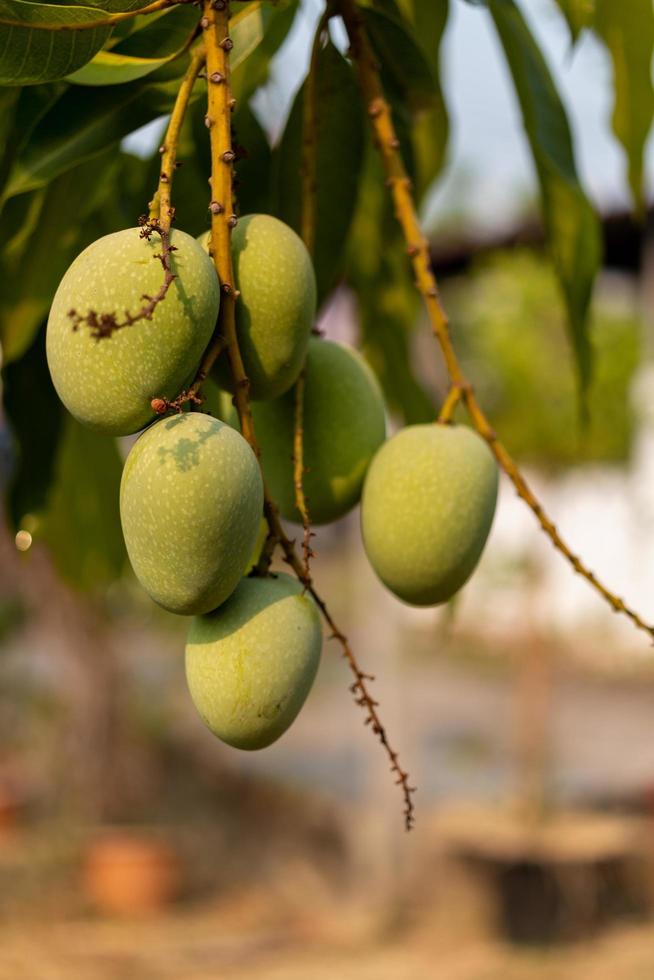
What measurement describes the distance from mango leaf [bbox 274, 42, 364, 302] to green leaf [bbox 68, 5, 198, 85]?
145 millimetres

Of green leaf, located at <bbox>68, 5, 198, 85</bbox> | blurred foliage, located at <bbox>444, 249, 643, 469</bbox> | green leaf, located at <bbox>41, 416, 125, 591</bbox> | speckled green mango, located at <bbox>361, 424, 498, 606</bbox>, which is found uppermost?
green leaf, located at <bbox>68, 5, 198, 85</bbox>

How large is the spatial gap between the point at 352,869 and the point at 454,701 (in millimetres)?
2557

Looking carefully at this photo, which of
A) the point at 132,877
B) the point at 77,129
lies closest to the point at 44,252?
the point at 77,129

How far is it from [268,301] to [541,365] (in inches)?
136

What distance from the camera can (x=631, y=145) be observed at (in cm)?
103

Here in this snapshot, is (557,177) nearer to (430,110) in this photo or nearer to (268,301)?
(430,110)

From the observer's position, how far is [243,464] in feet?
1.78

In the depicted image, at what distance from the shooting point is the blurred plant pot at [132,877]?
158 inches

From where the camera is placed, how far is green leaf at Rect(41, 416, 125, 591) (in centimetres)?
116

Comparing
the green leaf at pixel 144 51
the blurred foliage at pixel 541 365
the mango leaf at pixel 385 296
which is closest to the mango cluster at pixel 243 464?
the green leaf at pixel 144 51

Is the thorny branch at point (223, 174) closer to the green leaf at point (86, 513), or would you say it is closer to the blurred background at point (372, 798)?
the green leaf at point (86, 513)

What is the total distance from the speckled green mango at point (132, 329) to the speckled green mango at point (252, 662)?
0.11 m

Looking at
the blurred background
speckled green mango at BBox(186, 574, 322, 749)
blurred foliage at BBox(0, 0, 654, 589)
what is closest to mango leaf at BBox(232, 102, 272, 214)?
blurred foliage at BBox(0, 0, 654, 589)

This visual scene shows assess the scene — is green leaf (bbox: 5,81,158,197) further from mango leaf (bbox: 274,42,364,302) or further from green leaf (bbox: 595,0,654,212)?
green leaf (bbox: 595,0,654,212)
